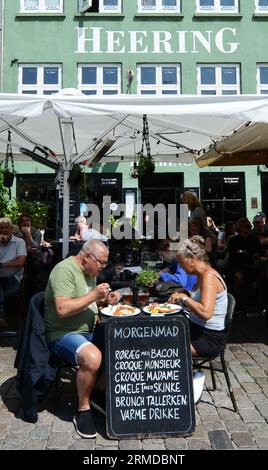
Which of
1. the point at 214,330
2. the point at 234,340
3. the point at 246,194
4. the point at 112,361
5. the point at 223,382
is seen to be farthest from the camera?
the point at 246,194

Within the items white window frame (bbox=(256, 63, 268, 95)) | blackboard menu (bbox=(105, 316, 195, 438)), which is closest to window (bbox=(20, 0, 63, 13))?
white window frame (bbox=(256, 63, 268, 95))

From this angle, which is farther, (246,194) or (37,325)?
(246,194)

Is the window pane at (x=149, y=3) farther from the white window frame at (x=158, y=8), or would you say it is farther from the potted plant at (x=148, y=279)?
the potted plant at (x=148, y=279)

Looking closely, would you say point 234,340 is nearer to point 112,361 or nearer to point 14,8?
point 112,361

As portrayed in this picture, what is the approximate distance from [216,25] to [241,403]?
14.2m

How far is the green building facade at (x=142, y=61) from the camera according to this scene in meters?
14.9

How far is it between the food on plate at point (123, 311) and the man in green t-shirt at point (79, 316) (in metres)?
0.21

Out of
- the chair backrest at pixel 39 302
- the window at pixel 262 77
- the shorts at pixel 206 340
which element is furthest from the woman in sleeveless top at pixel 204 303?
the window at pixel 262 77

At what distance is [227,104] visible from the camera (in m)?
4.35

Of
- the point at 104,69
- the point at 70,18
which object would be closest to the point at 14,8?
the point at 70,18

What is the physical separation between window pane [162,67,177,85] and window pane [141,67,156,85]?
0.34 meters

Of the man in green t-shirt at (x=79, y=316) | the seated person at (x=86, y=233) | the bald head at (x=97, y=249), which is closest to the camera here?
Answer: the man in green t-shirt at (x=79, y=316)

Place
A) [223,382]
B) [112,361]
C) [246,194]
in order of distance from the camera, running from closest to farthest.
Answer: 1. [112,361]
2. [223,382]
3. [246,194]

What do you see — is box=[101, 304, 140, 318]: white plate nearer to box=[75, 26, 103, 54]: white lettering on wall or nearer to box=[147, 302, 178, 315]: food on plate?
box=[147, 302, 178, 315]: food on plate
